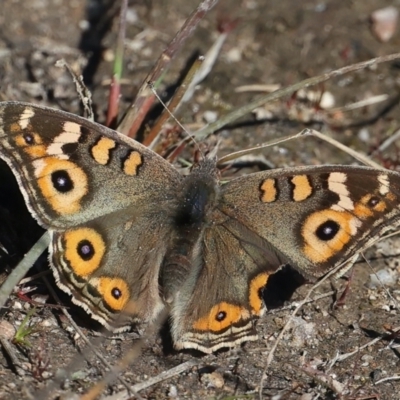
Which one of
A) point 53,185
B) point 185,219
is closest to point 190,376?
point 185,219

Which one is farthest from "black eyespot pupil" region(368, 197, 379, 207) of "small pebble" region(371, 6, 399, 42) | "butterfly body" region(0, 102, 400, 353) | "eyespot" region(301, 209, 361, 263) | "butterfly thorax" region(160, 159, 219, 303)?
"small pebble" region(371, 6, 399, 42)

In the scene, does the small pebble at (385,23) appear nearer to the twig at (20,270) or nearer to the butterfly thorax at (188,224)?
the butterfly thorax at (188,224)

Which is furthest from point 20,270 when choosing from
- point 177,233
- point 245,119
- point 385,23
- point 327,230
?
point 385,23

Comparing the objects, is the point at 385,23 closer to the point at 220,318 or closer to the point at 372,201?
the point at 372,201

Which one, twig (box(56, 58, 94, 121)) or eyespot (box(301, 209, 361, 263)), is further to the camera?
twig (box(56, 58, 94, 121))

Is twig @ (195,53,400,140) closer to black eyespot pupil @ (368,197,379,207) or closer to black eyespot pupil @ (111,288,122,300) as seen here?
black eyespot pupil @ (368,197,379,207)

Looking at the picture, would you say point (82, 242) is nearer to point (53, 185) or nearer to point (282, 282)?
point (53, 185)
